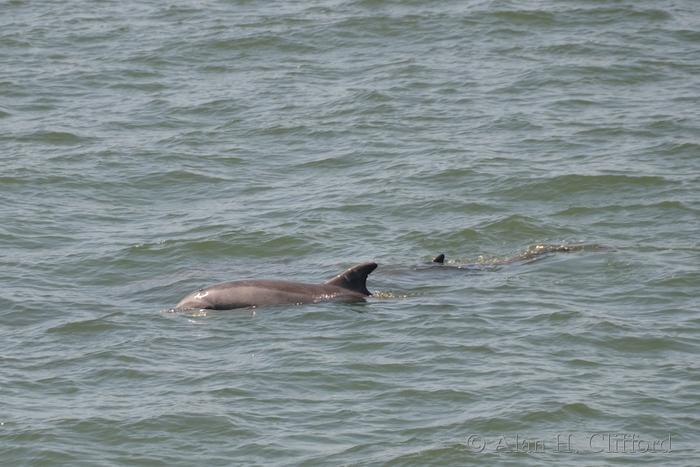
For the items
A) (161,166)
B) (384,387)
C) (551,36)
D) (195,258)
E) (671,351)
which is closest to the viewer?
(384,387)

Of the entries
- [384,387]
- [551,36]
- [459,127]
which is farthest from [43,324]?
[551,36]

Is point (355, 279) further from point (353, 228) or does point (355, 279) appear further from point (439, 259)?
point (353, 228)

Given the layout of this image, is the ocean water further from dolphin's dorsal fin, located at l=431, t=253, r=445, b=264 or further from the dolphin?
dolphin's dorsal fin, located at l=431, t=253, r=445, b=264

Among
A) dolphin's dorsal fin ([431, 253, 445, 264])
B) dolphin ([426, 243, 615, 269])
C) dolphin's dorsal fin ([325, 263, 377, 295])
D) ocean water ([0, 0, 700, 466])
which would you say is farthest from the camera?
dolphin ([426, 243, 615, 269])

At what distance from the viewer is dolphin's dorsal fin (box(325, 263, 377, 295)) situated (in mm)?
14047

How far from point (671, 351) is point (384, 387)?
3.27 m

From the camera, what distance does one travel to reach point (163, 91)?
24.4 m

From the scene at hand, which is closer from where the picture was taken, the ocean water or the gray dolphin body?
the ocean water

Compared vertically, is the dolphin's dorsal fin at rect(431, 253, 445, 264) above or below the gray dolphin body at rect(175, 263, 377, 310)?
below

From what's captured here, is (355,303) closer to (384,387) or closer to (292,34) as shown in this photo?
(384,387)
